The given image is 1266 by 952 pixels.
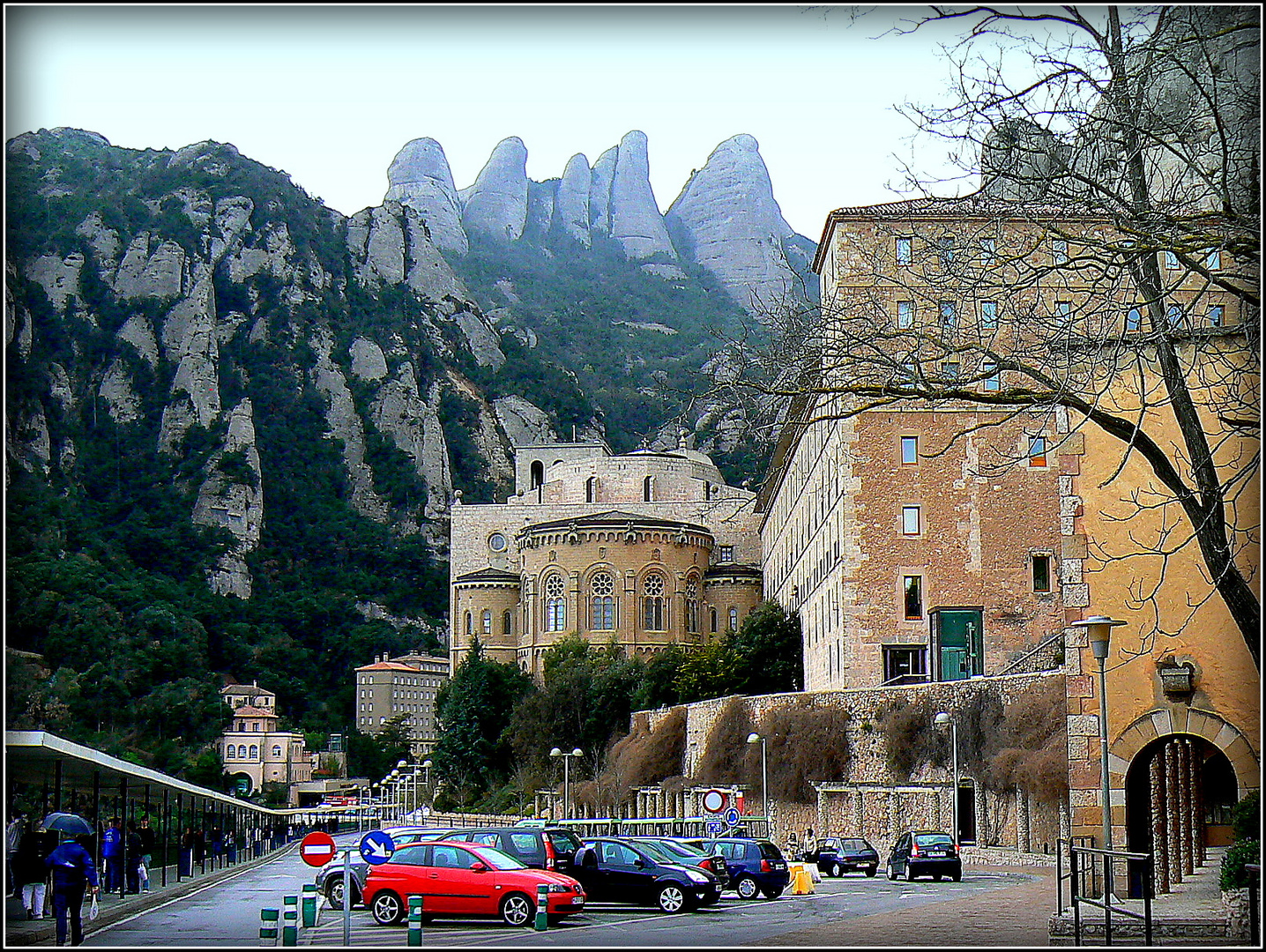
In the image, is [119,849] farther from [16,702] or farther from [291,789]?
[291,789]

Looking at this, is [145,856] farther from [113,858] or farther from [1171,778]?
[1171,778]

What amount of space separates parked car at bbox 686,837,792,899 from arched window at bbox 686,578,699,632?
5886 cm

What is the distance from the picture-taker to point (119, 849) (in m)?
27.1

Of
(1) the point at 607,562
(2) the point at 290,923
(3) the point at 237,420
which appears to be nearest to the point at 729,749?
(1) the point at 607,562

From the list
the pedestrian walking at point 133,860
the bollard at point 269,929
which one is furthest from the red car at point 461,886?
the pedestrian walking at point 133,860

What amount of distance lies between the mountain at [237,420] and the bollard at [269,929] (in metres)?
93.6

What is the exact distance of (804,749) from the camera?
1884 inches

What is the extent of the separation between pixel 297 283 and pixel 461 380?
21.1 m

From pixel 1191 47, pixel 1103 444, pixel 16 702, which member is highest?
pixel 1191 47

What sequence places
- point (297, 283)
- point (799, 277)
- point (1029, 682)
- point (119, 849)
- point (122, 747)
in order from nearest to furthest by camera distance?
point (799, 277) < point (119, 849) < point (1029, 682) < point (122, 747) < point (297, 283)

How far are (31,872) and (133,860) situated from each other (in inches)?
360

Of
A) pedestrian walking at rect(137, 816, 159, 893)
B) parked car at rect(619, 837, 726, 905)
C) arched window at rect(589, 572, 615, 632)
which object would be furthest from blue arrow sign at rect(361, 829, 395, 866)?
arched window at rect(589, 572, 615, 632)

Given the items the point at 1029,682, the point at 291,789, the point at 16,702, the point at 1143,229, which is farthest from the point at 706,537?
the point at 1143,229

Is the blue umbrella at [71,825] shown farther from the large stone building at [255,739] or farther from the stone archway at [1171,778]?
the large stone building at [255,739]
